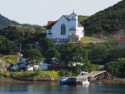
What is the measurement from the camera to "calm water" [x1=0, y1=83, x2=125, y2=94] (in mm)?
80206

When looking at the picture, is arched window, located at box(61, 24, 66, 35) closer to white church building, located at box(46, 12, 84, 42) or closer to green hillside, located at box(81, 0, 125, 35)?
white church building, located at box(46, 12, 84, 42)

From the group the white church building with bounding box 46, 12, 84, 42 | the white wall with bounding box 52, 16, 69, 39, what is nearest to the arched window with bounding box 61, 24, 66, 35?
the white church building with bounding box 46, 12, 84, 42

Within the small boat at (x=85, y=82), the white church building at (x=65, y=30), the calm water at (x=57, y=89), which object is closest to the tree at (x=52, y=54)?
the small boat at (x=85, y=82)

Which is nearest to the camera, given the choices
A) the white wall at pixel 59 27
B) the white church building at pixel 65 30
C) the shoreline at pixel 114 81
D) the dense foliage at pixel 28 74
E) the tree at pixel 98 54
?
the shoreline at pixel 114 81

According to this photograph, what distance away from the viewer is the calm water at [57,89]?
80206 mm

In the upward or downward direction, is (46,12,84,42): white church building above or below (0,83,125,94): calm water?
above

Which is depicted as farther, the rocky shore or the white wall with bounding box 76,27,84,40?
the white wall with bounding box 76,27,84,40

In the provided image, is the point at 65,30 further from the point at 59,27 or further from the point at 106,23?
the point at 106,23

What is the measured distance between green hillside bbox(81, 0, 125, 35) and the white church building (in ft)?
34.2

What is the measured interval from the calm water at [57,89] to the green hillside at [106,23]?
33757mm

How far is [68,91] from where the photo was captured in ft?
268

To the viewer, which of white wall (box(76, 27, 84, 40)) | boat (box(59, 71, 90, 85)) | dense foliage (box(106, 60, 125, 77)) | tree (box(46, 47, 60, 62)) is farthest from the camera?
white wall (box(76, 27, 84, 40))

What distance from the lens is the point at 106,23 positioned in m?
127

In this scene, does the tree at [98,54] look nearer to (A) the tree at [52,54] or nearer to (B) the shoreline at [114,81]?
(A) the tree at [52,54]
